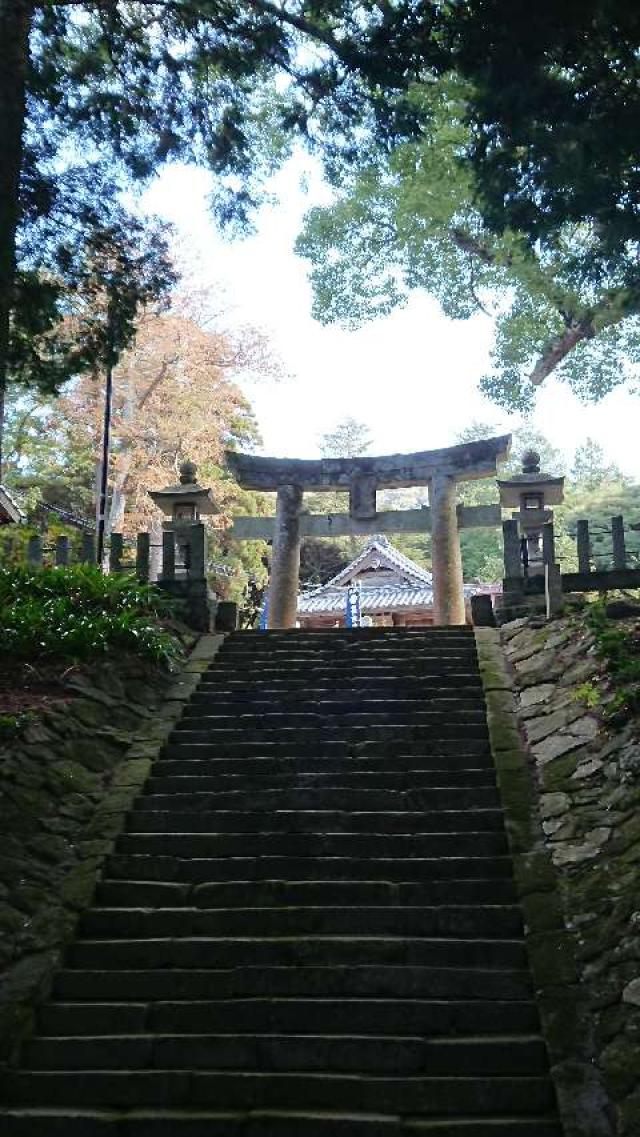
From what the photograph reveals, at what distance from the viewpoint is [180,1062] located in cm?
463

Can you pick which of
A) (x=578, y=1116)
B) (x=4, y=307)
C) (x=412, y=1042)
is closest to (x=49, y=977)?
(x=412, y=1042)

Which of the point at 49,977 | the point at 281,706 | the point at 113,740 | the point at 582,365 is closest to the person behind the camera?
the point at 49,977

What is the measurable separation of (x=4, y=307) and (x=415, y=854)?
214 inches

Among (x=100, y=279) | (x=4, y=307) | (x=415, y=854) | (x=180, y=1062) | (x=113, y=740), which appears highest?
(x=100, y=279)

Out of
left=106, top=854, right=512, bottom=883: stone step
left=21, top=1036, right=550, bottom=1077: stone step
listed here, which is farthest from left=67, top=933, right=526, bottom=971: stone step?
left=106, top=854, right=512, bottom=883: stone step

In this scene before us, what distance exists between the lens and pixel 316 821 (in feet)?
21.9

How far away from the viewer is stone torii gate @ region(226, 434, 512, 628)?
15297 mm

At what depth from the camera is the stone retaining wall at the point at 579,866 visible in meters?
4.22

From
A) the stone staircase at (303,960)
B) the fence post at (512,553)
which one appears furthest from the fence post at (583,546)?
the stone staircase at (303,960)

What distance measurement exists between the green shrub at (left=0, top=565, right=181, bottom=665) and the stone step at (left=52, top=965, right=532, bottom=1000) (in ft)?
12.9

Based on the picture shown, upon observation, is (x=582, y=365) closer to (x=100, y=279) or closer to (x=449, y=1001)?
(x=100, y=279)

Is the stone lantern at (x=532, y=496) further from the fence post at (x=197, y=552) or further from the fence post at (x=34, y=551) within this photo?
the fence post at (x=34, y=551)

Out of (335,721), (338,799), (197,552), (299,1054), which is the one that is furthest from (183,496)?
(299,1054)

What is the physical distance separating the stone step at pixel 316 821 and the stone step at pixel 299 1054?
6.29 feet
